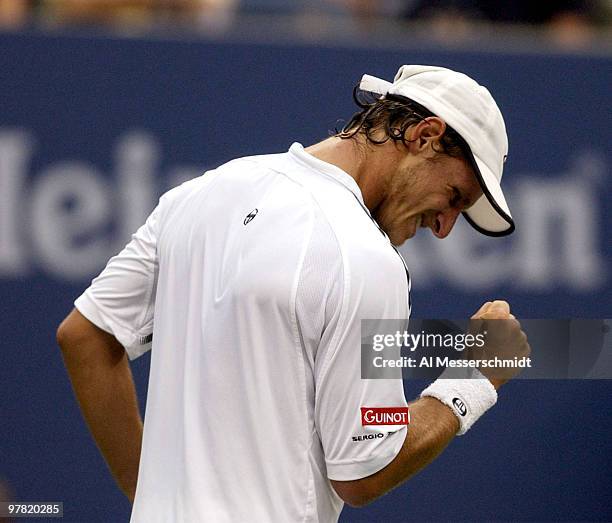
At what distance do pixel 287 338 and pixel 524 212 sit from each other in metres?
2.22

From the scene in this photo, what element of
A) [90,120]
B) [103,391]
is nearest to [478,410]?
[103,391]

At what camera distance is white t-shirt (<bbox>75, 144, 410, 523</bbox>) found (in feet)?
6.14

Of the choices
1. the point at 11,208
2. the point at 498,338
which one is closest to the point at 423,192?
the point at 498,338

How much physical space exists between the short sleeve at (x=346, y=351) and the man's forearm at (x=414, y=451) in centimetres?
2

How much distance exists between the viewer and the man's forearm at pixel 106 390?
2.30 m

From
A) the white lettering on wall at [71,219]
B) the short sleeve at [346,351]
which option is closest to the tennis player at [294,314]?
the short sleeve at [346,351]

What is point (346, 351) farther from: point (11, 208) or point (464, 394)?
point (11, 208)

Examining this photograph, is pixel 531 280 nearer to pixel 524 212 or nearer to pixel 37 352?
pixel 524 212

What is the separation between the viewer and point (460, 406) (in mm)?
2078

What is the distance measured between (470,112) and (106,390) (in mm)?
981

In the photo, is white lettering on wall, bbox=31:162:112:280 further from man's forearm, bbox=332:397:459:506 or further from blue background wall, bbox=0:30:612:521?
man's forearm, bbox=332:397:459:506

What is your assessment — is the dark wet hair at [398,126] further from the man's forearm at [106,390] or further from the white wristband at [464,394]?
the man's forearm at [106,390]

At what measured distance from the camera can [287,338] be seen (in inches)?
74.8

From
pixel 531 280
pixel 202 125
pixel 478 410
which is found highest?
pixel 202 125
